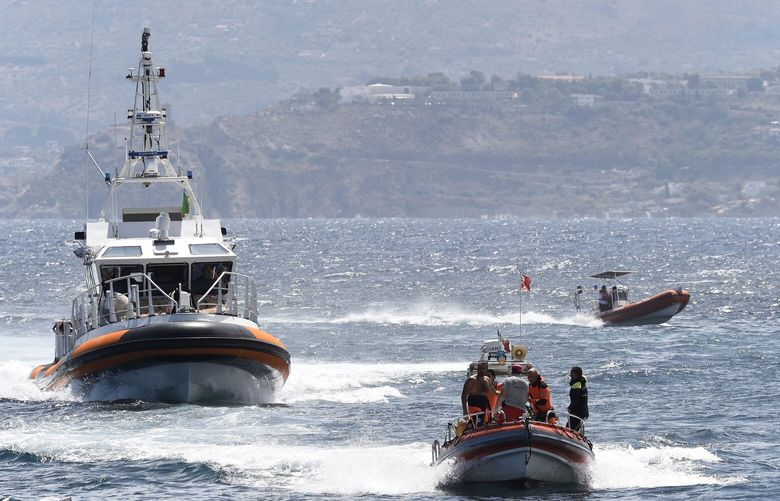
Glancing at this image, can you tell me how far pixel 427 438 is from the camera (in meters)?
30.8

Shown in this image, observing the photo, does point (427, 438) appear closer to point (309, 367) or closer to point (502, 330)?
point (309, 367)

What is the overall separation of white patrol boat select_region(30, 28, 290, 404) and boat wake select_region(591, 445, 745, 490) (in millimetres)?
7788

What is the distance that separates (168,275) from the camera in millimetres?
34750

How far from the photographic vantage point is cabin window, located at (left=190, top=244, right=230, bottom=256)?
35.0m

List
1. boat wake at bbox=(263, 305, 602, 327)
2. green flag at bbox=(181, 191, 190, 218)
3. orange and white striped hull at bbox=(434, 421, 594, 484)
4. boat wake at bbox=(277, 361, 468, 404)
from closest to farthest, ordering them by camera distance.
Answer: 1. orange and white striped hull at bbox=(434, 421, 594, 484)
2. boat wake at bbox=(277, 361, 468, 404)
3. green flag at bbox=(181, 191, 190, 218)
4. boat wake at bbox=(263, 305, 602, 327)

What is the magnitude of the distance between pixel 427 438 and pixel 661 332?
26765 millimetres

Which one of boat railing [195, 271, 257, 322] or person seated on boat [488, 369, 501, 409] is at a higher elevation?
boat railing [195, 271, 257, 322]

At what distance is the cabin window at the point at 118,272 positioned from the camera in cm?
3466

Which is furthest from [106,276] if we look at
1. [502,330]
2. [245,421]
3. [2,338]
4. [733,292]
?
[733,292]

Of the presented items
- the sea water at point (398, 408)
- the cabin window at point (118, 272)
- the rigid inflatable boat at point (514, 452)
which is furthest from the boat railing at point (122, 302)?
the rigid inflatable boat at point (514, 452)

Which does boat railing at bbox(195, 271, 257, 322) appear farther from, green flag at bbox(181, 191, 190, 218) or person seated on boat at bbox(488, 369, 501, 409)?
person seated on boat at bbox(488, 369, 501, 409)

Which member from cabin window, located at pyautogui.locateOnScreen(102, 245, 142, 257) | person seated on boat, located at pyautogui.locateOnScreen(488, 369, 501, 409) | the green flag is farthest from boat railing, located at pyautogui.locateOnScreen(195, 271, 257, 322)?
person seated on boat, located at pyautogui.locateOnScreen(488, 369, 501, 409)

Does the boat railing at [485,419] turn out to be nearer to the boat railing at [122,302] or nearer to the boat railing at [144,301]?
the boat railing at [144,301]

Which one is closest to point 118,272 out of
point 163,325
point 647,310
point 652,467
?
point 163,325
